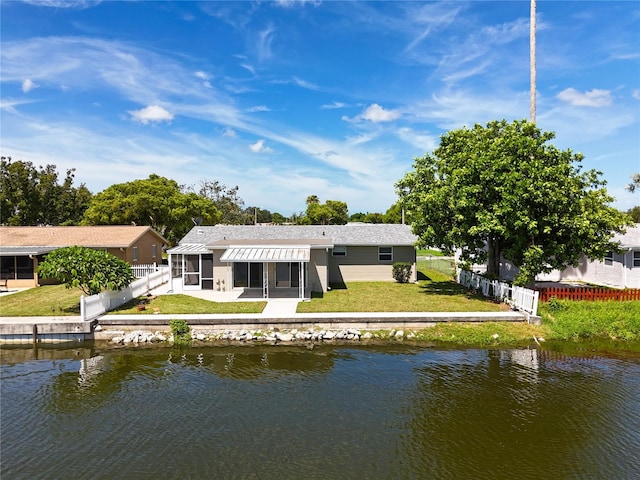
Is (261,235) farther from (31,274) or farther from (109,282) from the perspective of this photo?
(31,274)

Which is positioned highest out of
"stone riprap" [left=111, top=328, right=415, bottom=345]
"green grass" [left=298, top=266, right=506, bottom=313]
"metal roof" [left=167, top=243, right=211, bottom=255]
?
"metal roof" [left=167, top=243, right=211, bottom=255]

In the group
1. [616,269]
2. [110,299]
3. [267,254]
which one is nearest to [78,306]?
[110,299]

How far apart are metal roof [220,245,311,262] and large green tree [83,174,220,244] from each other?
1956 cm

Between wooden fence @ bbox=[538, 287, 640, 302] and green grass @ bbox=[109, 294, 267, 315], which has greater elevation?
wooden fence @ bbox=[538, 287, 640, 302]

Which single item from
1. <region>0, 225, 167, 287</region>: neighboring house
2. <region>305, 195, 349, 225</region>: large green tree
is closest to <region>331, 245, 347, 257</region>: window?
<region>0, 225, 167, 287</region>: neighboring house

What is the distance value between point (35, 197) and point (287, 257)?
38530 millimetres

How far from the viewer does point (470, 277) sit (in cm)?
2422

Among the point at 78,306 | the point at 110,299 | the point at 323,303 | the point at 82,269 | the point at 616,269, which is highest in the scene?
the point at 82,269

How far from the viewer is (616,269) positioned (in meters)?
24.7

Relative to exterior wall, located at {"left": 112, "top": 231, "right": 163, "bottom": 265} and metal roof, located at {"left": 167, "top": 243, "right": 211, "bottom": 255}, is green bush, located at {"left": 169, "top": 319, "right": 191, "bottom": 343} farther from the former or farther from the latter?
exterior wall, located at {"left": 112, "top": 231, "right": 163, "bottom": 265}

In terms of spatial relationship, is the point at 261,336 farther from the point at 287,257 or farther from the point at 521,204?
the point at 521,204

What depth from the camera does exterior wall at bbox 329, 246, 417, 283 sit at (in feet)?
90.5

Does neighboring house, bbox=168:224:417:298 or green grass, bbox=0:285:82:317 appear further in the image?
neighboring house, bbox=168:224:417:298

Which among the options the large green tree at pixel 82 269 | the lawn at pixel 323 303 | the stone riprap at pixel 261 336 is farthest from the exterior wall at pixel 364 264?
the large green tree at pixel 82 269
